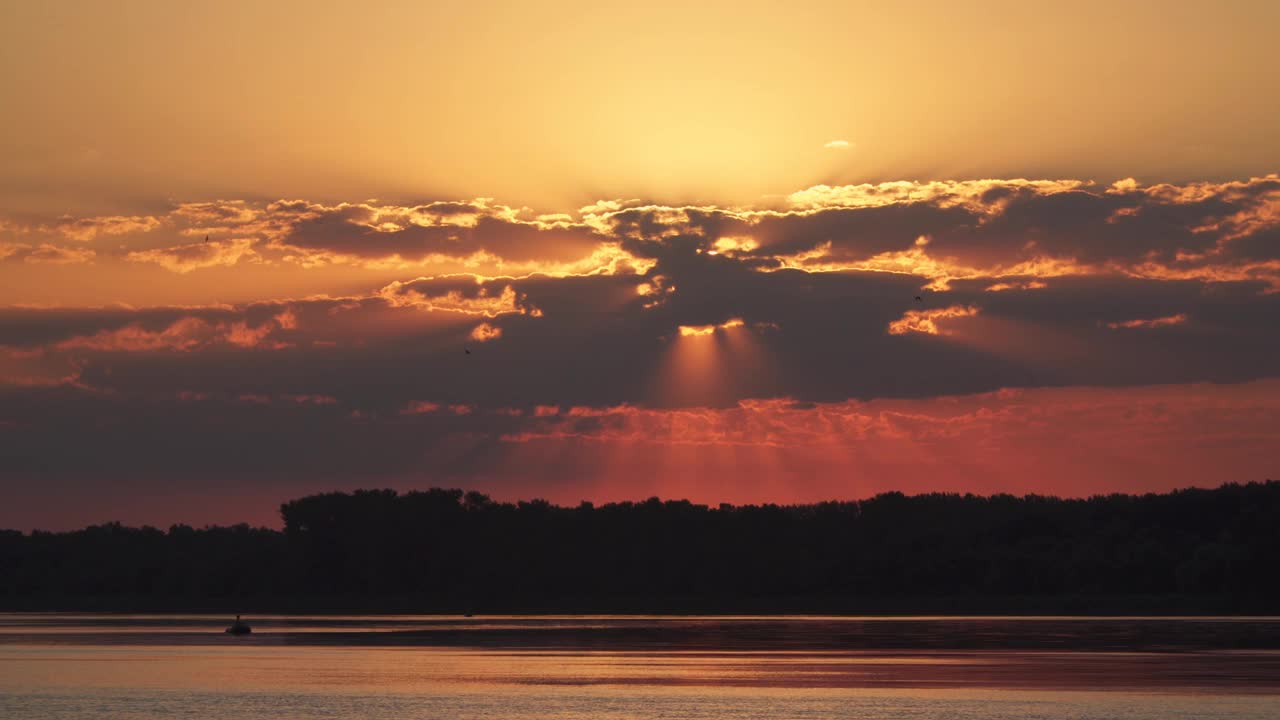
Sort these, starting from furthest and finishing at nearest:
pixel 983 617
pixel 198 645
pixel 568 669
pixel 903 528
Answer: pixel 903 528 → pixel 983 617 → pixel 198 645 → pixel 568 669

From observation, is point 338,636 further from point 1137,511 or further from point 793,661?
point 1137,511

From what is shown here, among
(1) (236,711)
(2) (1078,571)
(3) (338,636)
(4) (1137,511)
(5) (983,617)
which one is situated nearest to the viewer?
(1) (236,711)

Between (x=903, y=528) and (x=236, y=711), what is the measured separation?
149m

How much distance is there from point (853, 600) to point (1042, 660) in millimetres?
109346

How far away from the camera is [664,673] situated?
7575 centimetres

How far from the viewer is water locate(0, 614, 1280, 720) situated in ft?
191

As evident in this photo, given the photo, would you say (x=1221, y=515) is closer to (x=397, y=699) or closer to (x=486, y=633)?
(x=486, y=633)

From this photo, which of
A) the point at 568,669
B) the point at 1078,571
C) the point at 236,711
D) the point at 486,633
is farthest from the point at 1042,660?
the point at 1078,571

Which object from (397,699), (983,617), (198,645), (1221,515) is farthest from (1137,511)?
(397,699)

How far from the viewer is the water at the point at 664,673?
58344 mm

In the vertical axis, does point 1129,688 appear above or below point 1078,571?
below

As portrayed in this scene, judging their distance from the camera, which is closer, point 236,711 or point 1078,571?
point 236,711

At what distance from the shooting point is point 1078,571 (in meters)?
173

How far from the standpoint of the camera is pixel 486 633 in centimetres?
12431
